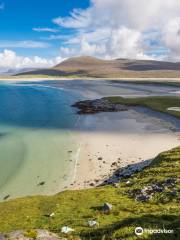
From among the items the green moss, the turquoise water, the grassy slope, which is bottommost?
the turquoise water

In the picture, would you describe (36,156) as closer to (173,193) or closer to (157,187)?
(157,187)

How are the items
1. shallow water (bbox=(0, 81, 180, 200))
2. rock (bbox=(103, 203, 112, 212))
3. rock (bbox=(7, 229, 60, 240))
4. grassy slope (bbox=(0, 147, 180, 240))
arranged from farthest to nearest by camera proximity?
shallow water (bbox=(0, 81, 180, 200)) < rock (bbox=(103, 203, 112, 212)) < grassy slope (bbox=(0, 147, 180, 240)) < rock (bbox=(7, 229, 60, 240))

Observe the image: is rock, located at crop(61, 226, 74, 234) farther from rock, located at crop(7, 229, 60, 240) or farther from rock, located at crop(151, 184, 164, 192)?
rock, located at crop(151, 184, 164, 192)

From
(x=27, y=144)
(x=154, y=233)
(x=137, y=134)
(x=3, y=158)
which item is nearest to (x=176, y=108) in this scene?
(x=137, y=134)

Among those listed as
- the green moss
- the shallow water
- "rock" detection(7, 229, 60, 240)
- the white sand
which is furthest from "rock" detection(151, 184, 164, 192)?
the green moss

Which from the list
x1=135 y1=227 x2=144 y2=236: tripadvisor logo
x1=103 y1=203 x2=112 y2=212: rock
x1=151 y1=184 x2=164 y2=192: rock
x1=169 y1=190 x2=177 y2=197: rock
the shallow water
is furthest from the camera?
the shallow water

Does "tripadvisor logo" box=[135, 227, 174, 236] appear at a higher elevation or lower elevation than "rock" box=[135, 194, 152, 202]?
higher

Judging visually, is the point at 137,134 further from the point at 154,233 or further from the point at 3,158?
A: the point at 154,233
